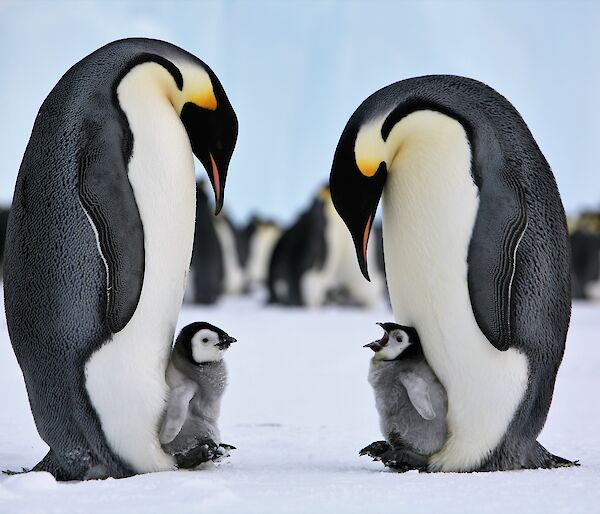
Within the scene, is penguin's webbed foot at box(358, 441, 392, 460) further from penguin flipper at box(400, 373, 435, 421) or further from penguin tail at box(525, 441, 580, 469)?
penguin tail at box(525, 441, 580, 469)

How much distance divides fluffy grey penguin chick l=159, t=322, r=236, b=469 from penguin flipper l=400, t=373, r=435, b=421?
50 cm

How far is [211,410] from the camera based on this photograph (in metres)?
3.02

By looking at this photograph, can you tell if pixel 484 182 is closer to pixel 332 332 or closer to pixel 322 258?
pixel 332 332

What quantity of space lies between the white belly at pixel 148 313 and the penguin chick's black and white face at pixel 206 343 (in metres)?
0.07

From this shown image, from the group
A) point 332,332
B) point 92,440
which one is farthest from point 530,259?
point 332,332

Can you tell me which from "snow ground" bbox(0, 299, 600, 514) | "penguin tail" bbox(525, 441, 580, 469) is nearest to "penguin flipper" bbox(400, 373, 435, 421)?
"snow ground" bbox(0, 299, 600, 514)

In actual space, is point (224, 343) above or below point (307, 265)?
above

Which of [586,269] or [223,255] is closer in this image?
[223,255]

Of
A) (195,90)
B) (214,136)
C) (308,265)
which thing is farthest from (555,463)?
(308,265)

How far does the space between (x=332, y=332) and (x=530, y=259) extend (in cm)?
466

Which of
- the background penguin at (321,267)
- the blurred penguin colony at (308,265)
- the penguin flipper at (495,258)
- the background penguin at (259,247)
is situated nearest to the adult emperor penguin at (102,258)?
the penguin flipper at (495,258)

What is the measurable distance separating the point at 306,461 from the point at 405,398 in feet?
1.41

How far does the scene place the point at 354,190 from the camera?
3.17 metres

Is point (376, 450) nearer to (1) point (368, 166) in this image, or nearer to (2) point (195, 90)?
(1) point (368, 166)
